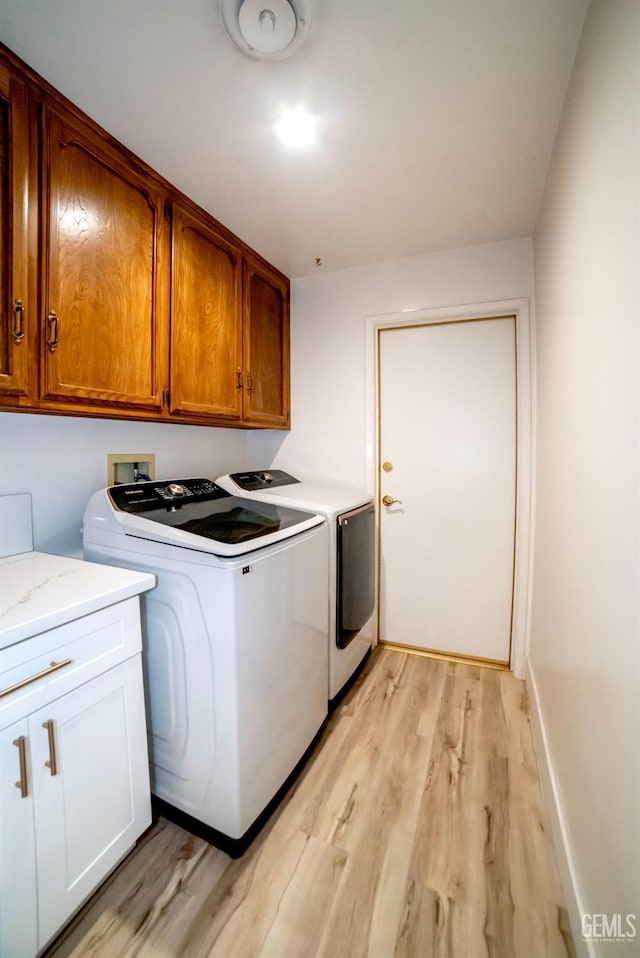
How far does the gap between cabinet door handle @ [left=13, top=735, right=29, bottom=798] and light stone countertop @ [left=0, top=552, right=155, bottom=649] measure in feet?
0.76

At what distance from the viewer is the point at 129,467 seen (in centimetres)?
175

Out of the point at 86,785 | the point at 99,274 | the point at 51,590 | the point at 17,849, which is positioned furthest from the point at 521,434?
the point at 17,849

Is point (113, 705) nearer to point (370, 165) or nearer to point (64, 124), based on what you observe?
point (64, 124)

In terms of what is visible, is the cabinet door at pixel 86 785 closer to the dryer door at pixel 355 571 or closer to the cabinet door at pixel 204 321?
the dryer door at pixel 355 571

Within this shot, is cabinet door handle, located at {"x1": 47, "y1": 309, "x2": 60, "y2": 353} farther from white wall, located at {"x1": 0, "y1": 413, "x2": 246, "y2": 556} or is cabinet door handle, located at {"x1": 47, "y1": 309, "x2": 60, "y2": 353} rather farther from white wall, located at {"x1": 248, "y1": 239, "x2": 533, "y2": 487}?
white wall, located at {"x1": 248, "y1": 239, "x2": 533, "y2": 487}

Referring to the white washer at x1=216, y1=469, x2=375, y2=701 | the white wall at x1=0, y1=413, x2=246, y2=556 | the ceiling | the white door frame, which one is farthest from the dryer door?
the ceiling

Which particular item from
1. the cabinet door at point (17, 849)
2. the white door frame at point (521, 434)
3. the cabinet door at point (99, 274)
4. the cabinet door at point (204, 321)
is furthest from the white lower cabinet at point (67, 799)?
the white door frame at point (521, 434)

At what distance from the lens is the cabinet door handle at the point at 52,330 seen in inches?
43.4

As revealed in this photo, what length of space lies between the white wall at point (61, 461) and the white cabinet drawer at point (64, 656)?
608 millimetres

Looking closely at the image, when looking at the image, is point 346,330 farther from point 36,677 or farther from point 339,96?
point 36,677

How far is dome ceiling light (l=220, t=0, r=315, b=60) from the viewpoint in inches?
35.1

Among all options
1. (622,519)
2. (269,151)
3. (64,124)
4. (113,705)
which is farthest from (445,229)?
(113,705)

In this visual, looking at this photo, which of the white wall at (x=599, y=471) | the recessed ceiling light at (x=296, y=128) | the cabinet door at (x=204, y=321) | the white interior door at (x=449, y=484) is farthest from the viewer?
the white interior door at (x=449, y=484)

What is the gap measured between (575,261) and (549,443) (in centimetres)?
71
